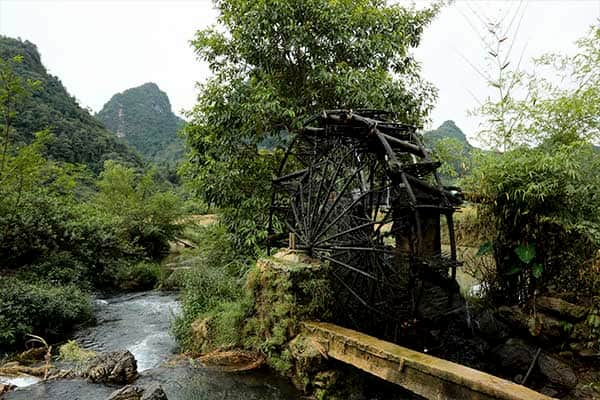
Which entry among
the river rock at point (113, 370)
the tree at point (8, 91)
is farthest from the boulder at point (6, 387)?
the tree at point (8, 91)

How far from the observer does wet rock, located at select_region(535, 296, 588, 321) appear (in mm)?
5444

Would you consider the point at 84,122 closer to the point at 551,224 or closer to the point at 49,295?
the point at 49,295

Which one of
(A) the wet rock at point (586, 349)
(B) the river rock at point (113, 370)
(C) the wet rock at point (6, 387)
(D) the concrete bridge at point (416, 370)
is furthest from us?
(A) the wet rock at point (586, 349)

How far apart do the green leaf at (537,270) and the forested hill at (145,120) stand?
4784 cm

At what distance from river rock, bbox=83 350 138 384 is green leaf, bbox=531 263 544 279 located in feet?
20.6

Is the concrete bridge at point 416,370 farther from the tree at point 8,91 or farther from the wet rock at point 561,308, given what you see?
the tree at point 8,91

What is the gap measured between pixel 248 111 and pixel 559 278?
6329 millimetres

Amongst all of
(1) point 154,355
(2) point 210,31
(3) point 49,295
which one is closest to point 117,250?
(3) point 49,295

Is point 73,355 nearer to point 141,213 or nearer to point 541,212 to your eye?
point 541,212

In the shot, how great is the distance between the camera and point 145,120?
59.8m

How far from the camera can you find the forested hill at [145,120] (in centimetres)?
5344

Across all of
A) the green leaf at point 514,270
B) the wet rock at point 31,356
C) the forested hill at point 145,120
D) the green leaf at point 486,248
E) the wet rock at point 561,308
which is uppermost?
the forested hill at point 145,120

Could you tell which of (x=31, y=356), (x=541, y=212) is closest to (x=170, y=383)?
(x=31, y=356)

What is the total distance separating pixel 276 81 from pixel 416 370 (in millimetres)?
6878
